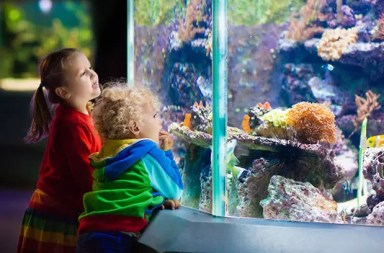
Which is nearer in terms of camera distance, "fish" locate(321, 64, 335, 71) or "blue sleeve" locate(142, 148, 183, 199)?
"blue sleeve" locate(142, 148, 183, 199)

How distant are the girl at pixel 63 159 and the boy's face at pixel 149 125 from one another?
275 mm

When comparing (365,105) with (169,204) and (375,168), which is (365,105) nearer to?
(375,168)

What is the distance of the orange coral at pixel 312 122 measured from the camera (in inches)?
121

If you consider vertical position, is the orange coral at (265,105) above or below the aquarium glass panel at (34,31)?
below

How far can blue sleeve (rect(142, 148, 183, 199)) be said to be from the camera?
2.99 m

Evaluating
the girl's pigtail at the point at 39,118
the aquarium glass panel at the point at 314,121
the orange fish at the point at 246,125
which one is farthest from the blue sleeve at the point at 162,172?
the girl's pigtail at the point at 39,118

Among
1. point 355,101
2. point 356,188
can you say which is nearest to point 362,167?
point 356,188

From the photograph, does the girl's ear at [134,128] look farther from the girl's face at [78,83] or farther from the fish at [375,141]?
the fish at [375,141]

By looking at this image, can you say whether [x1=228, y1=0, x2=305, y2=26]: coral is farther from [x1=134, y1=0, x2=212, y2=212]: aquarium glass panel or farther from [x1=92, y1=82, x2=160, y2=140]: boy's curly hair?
[x1=92, y1=82, x2=160, y2=140]: boy's curly hair

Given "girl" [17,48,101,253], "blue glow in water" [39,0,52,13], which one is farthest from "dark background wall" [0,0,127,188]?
"girl" [17,48,101,253]

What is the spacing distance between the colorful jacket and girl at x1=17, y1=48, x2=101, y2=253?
147 millimetres

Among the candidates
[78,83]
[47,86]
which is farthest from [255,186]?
[47,86]

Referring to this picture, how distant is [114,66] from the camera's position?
5184 mm

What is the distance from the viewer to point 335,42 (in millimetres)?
3246
